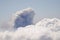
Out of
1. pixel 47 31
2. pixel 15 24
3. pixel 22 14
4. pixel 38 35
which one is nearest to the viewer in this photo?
pixel 38 35

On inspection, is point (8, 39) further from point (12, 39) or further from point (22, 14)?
point (22, 14)

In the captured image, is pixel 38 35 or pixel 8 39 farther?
pixel 8 39

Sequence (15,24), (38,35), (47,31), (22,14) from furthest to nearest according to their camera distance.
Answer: (22,14) < (15,24) < (47,31) < (38,35)

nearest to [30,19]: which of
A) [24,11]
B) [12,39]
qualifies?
[24,11]

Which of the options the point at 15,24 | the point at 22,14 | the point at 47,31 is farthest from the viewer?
the point at 22,14

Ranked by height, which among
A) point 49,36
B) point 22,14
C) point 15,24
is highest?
point 22,14

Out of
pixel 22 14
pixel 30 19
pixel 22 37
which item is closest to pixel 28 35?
pixel 22 37

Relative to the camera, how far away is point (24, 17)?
7992 mm

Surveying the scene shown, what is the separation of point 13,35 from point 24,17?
3347mm

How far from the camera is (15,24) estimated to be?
25.5ft

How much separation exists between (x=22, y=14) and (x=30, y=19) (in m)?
0.78

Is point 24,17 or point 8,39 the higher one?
point 24,17

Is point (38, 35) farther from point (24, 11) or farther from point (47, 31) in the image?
point (24, 11)

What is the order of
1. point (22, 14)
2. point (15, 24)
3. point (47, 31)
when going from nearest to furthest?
point (47, 31), point (15, 24), point (22, 14)
